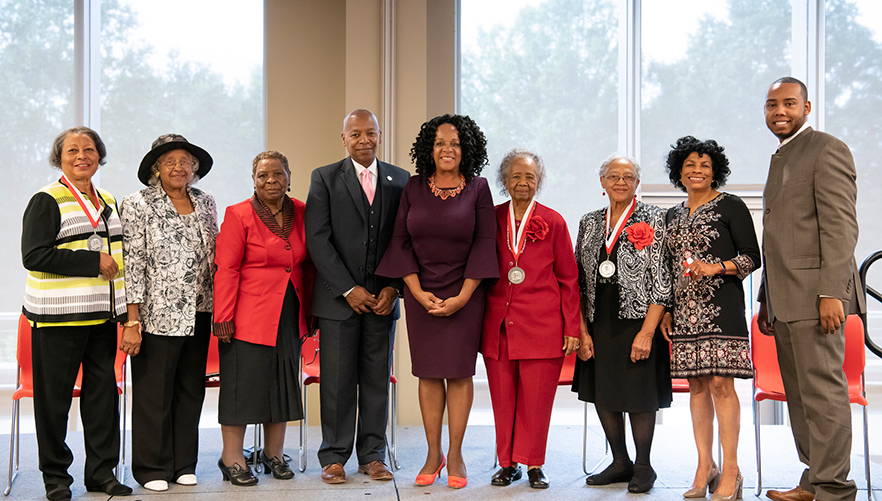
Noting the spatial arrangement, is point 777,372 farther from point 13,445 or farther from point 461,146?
point 13,445

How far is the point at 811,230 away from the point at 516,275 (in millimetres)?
1354

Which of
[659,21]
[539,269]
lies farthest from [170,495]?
[659,21]

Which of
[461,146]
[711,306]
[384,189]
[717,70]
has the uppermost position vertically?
[717,70]

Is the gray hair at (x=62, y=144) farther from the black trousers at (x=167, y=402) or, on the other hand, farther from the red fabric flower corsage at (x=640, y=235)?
the red fabric flower corsage at (x=640, y=235)

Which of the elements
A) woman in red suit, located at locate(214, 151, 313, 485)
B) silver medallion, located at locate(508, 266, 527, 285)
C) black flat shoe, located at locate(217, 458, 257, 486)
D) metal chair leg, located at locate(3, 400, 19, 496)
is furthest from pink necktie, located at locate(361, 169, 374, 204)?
metal chair leg, located at locate(3, 400, 19, 496)

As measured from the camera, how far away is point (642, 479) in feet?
10.8

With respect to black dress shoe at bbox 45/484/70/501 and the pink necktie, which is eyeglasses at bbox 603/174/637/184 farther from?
black dress shoe at bbox 45/484/70/501

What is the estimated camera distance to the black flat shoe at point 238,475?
3.36 meters

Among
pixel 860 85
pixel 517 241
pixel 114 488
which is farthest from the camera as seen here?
pixel 860 85

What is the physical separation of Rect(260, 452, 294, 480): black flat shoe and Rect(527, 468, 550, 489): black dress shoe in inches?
49.3

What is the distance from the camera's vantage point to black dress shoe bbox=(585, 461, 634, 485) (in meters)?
3.42

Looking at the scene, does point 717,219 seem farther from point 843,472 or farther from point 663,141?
point 663,141

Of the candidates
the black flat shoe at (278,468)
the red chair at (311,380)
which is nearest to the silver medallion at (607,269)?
the red chair at (311,380)

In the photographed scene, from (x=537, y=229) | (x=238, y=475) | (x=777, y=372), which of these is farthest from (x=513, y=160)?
(x=238, y=475)
